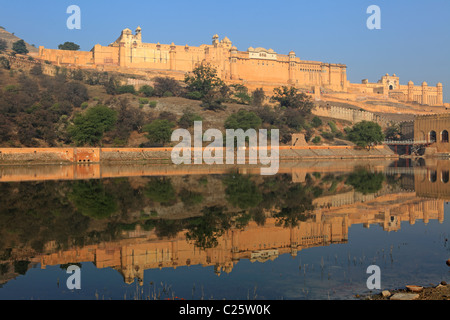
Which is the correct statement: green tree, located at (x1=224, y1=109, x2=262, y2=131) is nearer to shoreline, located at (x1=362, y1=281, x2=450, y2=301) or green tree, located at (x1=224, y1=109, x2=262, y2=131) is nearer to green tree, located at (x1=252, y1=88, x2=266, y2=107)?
green tree, located at (x1=252, y1=88, x2=266, y2=107)

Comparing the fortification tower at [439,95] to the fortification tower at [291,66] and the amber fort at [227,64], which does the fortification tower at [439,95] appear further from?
the fortification tower at [291,66]

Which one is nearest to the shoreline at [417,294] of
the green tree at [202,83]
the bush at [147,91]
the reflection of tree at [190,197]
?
the reflection of tree at [190,197]

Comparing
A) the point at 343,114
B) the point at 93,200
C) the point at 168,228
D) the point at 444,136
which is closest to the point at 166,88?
the point at 343,114

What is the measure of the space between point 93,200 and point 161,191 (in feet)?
9.04

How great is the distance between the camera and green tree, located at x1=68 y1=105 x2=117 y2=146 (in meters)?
35.5

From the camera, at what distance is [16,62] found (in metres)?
54.4

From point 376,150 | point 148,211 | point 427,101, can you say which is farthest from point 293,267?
point 427,101

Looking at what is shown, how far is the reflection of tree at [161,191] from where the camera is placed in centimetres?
1391

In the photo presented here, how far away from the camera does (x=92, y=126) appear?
36.0 meters

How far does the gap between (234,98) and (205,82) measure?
5094 millimetres

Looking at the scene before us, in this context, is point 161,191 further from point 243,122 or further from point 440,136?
point 440,136

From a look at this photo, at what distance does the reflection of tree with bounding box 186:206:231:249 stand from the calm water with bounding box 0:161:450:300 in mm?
23

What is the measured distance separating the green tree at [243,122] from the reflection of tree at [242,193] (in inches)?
843

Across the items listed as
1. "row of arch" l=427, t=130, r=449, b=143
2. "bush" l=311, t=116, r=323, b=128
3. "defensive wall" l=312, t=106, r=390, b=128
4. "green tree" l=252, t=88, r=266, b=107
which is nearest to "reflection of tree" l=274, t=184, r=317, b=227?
"bush" l=311, t=116, r=323, b=128
